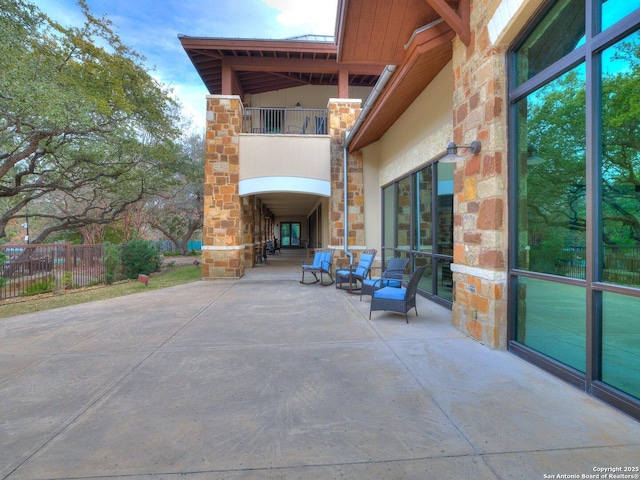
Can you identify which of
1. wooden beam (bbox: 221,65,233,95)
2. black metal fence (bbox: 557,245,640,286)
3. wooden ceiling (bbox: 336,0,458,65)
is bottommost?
black metal fence (bbox: 557,245,640,286)

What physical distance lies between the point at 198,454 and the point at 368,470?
1017mm

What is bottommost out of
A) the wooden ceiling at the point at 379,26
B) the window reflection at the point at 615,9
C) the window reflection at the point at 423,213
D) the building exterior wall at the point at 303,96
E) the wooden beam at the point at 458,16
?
the window reflection at the point at 423,213

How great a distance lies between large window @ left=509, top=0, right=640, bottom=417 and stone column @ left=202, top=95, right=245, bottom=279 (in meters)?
7.57

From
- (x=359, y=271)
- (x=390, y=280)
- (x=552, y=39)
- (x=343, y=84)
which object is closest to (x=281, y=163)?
(x=343, y=84)

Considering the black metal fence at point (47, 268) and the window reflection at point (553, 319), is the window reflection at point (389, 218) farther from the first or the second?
the black metal fence at point (47, 268)

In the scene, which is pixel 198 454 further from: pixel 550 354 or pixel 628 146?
pixel 628 146

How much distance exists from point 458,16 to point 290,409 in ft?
15.1

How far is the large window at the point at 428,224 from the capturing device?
222 inches

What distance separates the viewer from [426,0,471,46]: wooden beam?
12.2ft

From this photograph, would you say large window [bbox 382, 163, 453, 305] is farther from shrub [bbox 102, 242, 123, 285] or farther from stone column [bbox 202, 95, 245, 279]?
shrub [bbox 102, 242, 123, 285]

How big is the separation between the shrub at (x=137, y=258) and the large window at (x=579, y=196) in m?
10.9

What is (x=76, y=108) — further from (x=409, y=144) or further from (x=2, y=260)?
(x=409, y=144)

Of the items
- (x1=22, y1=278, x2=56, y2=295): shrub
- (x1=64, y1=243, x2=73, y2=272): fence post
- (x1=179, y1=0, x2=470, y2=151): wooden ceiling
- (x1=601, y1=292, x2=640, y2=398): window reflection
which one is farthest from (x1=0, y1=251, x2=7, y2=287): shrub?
(x1=601, y1=292, x2=640, y2=398): window reflection

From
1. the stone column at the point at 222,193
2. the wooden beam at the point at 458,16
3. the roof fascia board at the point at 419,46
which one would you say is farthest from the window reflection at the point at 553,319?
the stone column at the point at 222,193
